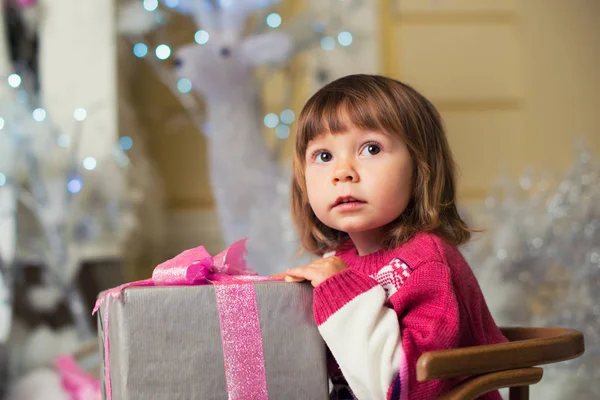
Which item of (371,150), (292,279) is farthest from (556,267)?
(292,279)

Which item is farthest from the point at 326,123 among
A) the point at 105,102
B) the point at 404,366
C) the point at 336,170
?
the point at 105,102

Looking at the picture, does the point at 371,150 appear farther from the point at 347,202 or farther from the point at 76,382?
the point at 76,382

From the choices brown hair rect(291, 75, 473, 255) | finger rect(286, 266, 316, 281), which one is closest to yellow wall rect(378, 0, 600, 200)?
brown hair rect(291, 75, 473, 255)

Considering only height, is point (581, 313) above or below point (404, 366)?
below

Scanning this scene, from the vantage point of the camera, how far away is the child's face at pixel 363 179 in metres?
1.11

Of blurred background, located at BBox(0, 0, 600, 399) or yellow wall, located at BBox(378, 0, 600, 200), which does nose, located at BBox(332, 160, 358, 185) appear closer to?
blurred background, located at BBox(0, 0, 600, 399)

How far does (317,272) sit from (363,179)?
16cm

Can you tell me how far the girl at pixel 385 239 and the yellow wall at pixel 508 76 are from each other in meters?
2.58

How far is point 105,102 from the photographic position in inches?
106

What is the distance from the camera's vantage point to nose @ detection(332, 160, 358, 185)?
3.60ft

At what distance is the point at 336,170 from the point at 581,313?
115 cm

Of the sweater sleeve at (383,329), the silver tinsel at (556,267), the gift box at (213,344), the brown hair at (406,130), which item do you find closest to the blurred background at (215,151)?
the silver tinsel at (556,267)

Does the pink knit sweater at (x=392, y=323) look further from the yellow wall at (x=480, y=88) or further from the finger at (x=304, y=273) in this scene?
the yellow wall at (x=480, y=88)

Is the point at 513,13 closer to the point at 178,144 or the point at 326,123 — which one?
the point at 178,144
